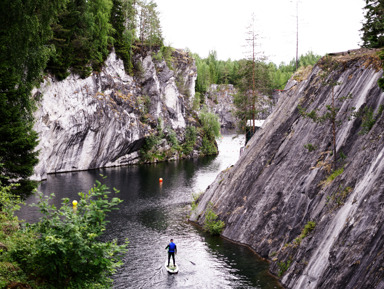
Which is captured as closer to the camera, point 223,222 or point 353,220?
point 353,220

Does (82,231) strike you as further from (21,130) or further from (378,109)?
(378,109)

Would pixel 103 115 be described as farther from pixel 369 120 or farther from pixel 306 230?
pixel 369 120

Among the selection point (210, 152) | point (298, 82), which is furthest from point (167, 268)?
point (210, 152)

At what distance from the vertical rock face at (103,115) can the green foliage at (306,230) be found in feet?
127

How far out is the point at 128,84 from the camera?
71.1m

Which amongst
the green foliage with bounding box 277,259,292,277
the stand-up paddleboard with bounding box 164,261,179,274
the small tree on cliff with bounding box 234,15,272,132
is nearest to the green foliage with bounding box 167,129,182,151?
the small tree on cliff with bounding box 234,15,272,132

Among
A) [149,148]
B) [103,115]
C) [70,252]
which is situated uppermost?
[103,115]

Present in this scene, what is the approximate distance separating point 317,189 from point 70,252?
52.5ft

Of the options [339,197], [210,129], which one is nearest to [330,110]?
[339,197]

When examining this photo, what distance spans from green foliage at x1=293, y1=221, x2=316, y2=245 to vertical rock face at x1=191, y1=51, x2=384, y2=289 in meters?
0.05

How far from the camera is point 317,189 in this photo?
844 inches

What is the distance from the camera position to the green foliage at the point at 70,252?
30.5 feet

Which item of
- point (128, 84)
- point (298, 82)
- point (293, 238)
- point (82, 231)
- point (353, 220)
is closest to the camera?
point (82, 231)

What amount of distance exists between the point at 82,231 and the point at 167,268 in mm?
13111
